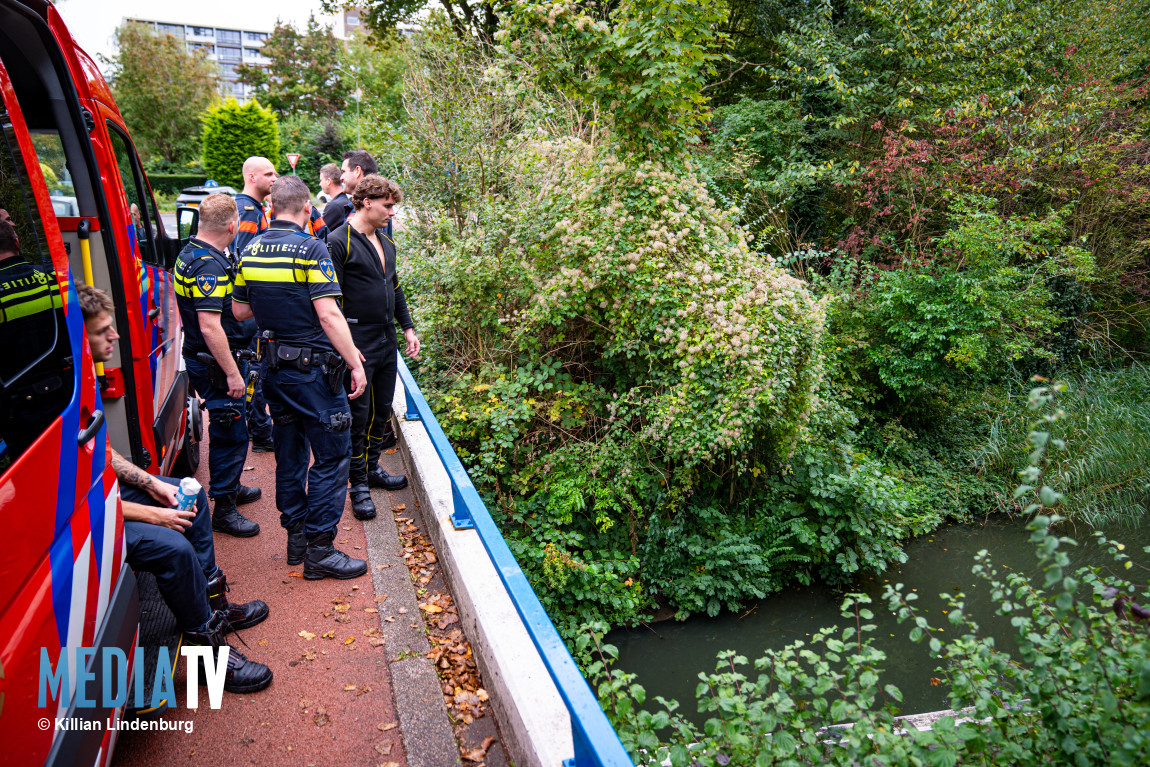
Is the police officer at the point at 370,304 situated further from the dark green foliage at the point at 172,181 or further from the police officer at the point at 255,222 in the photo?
the dark green foliage at the point at 172,181

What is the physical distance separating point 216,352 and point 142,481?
1.34m

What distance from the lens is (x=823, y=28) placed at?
460 inches

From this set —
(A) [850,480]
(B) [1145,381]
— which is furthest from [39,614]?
(B) [1145,381]

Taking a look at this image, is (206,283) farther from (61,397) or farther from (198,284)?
(61,397)

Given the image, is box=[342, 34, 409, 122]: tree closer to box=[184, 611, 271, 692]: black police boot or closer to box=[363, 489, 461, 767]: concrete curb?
box=[363, 489, 461, 767]: concrete curb

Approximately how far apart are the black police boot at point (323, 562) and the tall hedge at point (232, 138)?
2753cm

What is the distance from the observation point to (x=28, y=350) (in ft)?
A: 6.55

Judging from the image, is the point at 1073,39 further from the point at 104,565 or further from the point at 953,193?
the point at 104,565

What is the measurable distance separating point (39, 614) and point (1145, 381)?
550 inches

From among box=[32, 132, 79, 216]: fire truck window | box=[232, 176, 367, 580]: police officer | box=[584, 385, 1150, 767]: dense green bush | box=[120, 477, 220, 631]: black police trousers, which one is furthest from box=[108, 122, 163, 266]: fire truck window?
box=[584, 385, 1150, 767]: dense green bush

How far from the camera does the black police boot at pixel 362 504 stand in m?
4.60

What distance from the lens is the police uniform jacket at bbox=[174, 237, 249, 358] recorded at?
3.91 m

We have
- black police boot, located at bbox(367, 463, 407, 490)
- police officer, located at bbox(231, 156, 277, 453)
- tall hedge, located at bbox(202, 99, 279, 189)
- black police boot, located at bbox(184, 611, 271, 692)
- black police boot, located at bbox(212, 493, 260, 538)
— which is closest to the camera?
black police boot, located at bbox(184, 611, 271, 692)

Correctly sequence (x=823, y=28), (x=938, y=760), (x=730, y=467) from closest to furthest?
(x=938, y=760)
(x=730, y=467)
(x=823, y=28)
